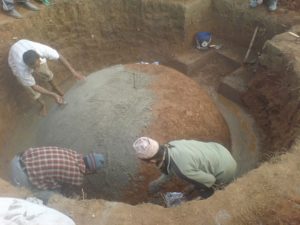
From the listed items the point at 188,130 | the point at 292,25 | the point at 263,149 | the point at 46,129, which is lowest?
the point at 263,149

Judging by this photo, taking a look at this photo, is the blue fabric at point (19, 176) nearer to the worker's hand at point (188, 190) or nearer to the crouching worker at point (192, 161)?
the crouching worker at point (192, 161)

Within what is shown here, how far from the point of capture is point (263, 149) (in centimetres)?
676

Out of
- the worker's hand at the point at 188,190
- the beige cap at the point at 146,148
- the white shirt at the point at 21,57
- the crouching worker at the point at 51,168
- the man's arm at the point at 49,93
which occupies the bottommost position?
the worker's hand at the point at 188,190

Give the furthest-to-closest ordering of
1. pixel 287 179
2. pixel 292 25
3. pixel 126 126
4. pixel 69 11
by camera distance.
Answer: pixel 69 11 < pixel 292 25 < pixel 126 126 < pixel 287 179

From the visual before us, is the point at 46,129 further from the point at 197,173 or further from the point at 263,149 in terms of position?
the point at 263,149

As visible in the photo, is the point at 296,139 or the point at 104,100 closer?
the point at 296,139

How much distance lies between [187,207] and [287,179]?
125 centimetres

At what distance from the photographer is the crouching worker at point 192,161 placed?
4.32 meters

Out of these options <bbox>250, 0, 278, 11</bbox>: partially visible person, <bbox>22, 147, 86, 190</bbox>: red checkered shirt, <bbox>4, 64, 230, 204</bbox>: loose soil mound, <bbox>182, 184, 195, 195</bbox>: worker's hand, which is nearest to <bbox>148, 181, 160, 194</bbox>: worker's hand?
<bbox>4, 64, 230, 204</bbox>: loose soil mound

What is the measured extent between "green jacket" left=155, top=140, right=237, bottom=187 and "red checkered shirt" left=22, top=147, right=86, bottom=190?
1.09 m

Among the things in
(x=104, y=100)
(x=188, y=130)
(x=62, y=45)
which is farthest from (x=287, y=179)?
(x=62, y=45)

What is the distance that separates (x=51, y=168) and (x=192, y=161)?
1.78 m

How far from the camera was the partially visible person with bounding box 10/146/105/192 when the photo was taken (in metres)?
4.72

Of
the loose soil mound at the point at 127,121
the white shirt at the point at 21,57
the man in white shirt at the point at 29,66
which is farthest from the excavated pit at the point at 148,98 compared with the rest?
the white shirt at the point at 21,57
